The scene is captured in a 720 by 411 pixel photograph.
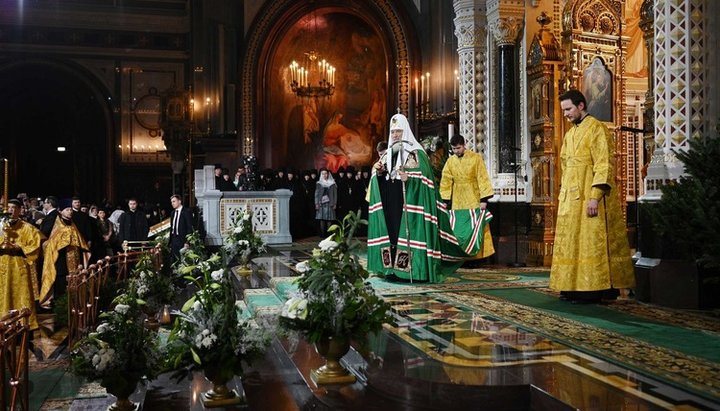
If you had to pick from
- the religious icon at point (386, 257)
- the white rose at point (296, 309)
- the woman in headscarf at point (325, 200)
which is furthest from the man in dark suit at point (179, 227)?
the white rose at point (296, 309)

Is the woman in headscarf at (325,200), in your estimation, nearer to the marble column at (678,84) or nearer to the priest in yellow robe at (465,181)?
the priest in yellow robe at (465,181)

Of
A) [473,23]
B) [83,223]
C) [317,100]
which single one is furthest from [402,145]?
[317,100]

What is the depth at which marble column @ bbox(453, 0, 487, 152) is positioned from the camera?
12625 millimetres

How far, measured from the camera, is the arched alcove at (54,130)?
85.2 ft

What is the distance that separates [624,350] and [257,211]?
12.4 m

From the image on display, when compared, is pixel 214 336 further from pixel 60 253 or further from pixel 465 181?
pixel 60 253

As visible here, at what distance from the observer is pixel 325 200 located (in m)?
18.2

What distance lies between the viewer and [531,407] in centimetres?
380

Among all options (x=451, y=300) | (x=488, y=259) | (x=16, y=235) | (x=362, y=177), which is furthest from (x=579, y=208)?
(x=362, y=177)

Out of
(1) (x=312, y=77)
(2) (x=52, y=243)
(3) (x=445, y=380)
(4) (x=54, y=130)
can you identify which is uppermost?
(1) (x=312, y=77)

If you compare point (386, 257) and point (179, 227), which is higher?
point (179, 227)

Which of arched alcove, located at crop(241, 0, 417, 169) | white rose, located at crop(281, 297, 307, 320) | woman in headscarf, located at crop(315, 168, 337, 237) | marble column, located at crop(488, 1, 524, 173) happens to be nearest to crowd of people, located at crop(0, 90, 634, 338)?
marble column, located at crop(488, 1, 524, 173)

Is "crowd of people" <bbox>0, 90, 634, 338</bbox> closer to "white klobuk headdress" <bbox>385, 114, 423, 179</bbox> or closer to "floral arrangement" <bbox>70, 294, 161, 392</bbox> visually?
"white klobuk headdress" <bbox>385, 114, 423, 179</bbox>

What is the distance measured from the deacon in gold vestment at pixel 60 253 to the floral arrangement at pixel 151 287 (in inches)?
108
